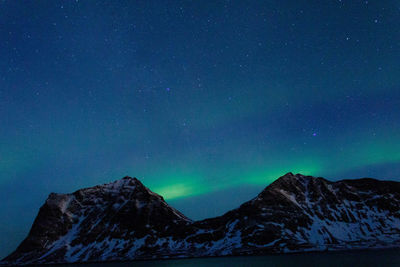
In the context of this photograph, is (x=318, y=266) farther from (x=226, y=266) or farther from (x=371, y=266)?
(x=226, y=266)

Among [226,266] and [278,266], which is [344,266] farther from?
[226,266]

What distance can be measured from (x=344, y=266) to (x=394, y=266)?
54.3 ft

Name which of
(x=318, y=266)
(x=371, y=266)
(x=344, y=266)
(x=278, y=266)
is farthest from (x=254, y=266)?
(x=371, y=266)

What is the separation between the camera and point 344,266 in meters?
117

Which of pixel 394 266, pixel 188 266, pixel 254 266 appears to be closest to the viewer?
pixel 394 266

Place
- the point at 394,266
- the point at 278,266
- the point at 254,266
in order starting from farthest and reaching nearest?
the point at 254,266 → the point at 278,266 → the point at 394,266

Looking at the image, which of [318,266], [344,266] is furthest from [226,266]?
[344,266]

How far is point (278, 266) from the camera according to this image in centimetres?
13612

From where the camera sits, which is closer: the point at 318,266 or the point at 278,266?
the point at 318,266

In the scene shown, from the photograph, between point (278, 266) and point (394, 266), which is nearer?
point (394, 266)

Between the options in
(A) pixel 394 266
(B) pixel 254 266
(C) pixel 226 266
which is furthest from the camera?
(C) pixel 226 266

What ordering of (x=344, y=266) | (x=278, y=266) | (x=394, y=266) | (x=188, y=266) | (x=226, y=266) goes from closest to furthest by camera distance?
(x=394, y=266)
(x=344, y=266)
(x=278, y=266)
(x=226, y=266)
(x=188, y=266)

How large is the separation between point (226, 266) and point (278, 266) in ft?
113

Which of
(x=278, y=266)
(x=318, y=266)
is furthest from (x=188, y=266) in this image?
(x=318, y=266)
